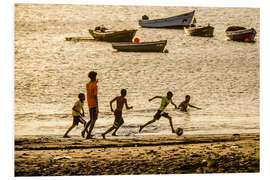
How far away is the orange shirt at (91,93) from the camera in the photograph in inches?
325

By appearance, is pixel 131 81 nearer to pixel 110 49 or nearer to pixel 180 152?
pixel 110 49


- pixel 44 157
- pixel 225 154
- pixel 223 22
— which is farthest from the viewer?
pixel 223 22

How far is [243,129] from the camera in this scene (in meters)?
8.67

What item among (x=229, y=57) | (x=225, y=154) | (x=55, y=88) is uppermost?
(x=229, y=57)

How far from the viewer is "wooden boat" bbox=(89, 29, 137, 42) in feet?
28.1

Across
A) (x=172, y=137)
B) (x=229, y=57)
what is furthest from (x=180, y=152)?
(x=229, y=57)

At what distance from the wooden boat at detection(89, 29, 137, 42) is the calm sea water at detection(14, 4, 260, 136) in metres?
0.09

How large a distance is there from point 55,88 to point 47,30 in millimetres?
993

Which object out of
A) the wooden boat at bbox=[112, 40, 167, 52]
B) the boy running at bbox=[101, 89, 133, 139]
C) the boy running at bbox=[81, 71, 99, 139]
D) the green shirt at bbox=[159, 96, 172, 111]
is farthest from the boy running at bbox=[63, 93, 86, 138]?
the green shirt at bbox=[159, 96, 172, 111]

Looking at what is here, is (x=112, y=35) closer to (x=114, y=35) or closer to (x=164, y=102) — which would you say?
(x=114, y=35)

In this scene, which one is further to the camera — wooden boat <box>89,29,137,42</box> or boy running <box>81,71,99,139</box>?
wooden boat <box>89,29,137,42</box>

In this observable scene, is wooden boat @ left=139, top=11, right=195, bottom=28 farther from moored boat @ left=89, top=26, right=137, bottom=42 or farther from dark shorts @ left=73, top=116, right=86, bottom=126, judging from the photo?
dark shorts @ left=73, top=116, right=86, bottom=126

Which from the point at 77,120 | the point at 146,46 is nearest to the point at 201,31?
the point at 146,46

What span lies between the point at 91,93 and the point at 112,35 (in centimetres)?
112
